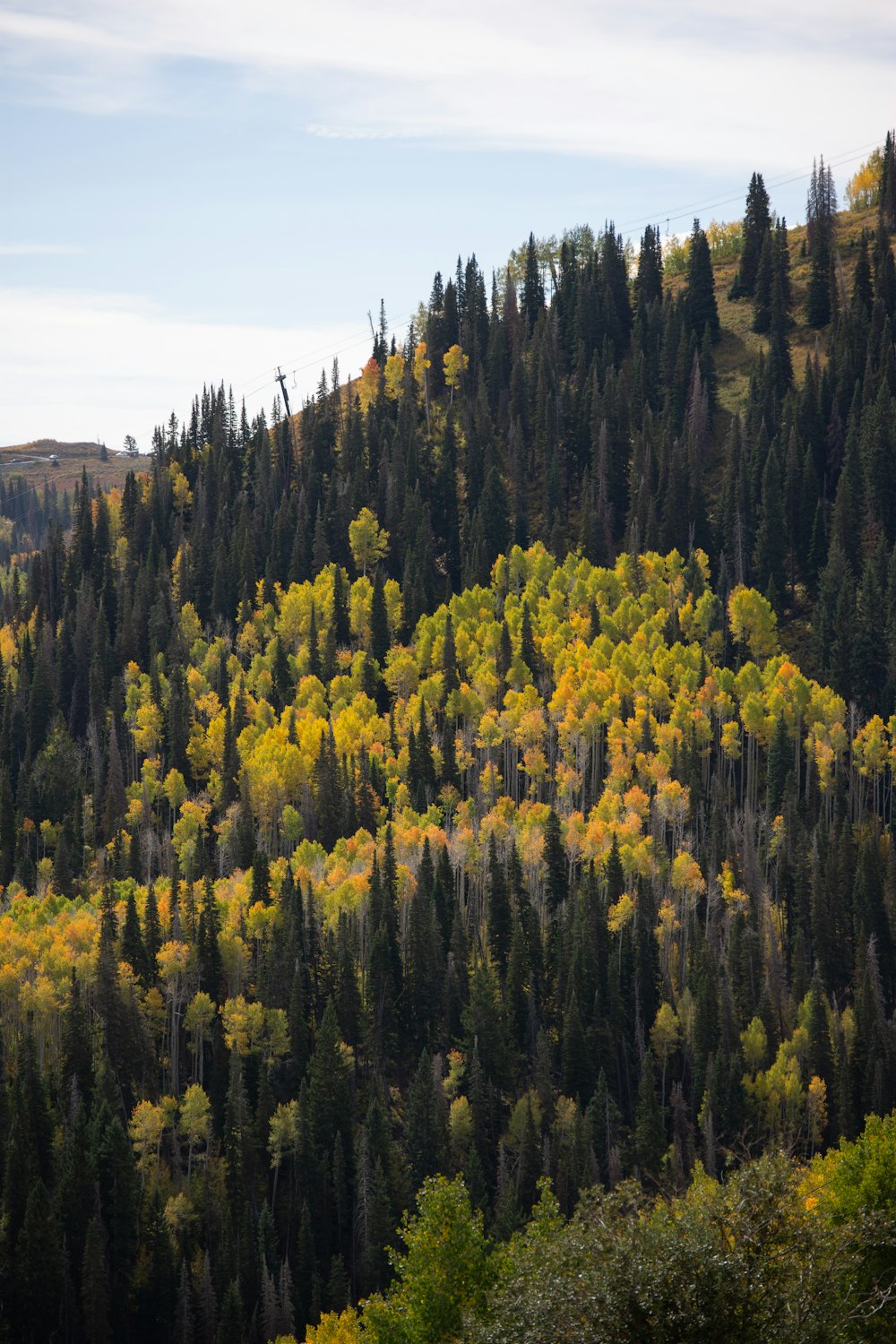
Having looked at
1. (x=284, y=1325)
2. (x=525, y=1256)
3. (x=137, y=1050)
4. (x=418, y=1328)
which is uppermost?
(x=525, y=1256)

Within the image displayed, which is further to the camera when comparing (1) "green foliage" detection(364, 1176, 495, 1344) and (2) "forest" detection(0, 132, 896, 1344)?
(2) "forest" detection(0, 132, 896, 1344)

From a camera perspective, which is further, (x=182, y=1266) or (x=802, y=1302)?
(x=182, y=1266)

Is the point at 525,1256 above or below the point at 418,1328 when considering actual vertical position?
above

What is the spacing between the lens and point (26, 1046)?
485 ft

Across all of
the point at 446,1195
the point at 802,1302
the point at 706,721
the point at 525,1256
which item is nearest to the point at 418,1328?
the point at 446,1195


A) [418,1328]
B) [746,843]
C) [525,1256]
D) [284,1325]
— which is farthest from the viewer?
A: [746,843]

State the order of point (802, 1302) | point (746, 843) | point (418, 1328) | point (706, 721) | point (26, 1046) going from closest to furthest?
point (802, 1302) < point (418, 1328) < point (26, 1046) < point (746, 843) < point (706, 721)

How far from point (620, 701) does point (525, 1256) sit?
459 feet

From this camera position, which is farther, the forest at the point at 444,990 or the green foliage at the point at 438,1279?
the forest at the point at 444,990

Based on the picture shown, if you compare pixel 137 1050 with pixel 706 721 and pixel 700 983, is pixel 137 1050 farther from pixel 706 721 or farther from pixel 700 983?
pixel 706 721

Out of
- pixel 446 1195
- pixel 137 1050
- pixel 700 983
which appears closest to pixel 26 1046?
pixel 137 1050

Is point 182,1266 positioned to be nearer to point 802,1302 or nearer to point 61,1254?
point 61,1254

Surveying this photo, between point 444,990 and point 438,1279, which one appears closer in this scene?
point 438,1279

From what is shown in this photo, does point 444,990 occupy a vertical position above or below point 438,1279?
below
